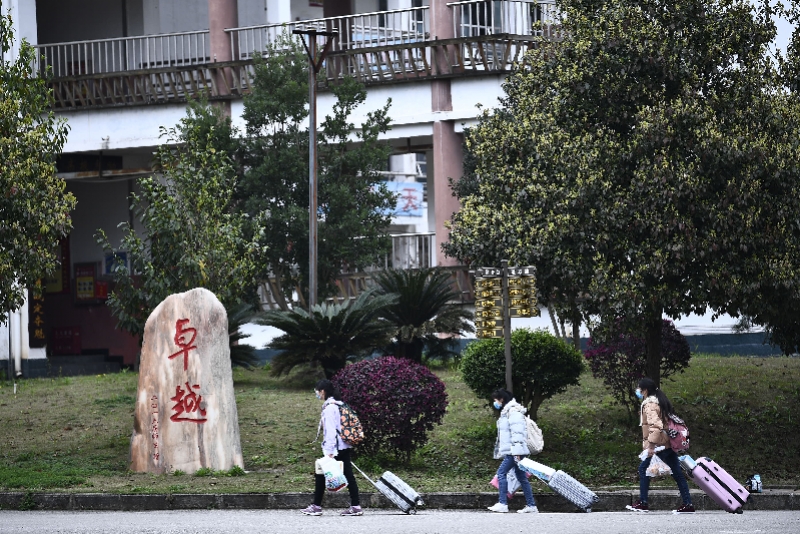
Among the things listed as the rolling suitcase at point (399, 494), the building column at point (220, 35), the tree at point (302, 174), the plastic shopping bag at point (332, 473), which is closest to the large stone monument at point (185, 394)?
the plastic shopping bag at point (332, 473)

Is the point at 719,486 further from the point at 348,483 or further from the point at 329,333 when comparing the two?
the point at 329,333

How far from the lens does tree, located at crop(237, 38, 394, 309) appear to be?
2452 cm

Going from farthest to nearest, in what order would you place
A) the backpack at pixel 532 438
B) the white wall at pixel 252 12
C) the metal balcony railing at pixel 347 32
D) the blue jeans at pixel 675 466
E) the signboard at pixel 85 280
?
the signboard at pixel 85 280
the white wall at pixel 252 12
the metal balcony railing at pixel 347 32
the backpack at pixel 532 438
the blue jeans at pixel 675 466

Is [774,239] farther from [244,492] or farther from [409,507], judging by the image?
[244,492]

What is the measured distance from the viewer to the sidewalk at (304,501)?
14430mm

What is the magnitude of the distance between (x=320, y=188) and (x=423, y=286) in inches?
120

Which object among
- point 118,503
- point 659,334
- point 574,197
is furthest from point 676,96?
point 118,503

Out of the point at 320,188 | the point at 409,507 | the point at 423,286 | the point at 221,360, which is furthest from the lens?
the point at 320,188

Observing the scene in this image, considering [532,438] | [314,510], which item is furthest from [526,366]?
[314,510]

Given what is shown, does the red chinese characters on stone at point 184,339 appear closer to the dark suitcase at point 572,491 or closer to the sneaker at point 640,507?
the dark suitcase at point 572,491

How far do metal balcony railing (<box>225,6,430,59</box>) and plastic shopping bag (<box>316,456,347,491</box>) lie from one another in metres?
15.0

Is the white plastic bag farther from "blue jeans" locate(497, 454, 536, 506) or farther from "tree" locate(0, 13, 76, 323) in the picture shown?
"tree" locate(0, 13, 76, 323)

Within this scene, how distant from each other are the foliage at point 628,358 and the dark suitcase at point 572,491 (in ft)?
16.0

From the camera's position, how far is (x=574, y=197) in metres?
17.3
